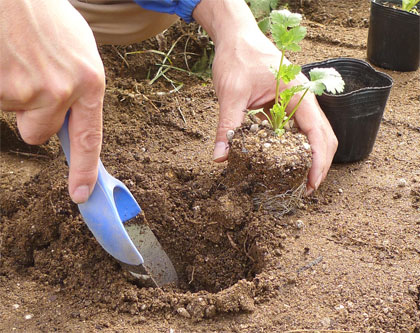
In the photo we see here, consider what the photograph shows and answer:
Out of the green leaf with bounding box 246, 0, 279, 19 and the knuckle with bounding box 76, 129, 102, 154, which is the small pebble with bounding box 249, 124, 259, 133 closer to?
the knuckle with bounding box 76, 129, 102, 154

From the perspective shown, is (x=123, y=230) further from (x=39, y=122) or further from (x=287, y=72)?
(x=287, y=72)

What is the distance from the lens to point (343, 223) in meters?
1.99

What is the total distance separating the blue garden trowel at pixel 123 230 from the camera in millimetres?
1616

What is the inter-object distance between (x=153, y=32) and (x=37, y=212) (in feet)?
3.95

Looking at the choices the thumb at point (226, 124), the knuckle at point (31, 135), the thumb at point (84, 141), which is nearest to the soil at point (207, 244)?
the thumb at point (226, 124)

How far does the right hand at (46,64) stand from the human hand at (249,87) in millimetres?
800

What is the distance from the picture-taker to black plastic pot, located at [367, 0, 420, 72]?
124 inches

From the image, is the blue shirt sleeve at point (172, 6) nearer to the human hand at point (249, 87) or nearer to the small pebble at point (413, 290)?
the human hand at point (249, 87)

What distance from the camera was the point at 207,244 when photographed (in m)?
2.00

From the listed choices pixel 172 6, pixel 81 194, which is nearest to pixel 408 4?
pixel 172 6

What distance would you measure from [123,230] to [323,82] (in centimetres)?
86

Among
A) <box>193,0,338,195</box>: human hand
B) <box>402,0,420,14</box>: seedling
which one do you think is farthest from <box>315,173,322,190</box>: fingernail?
<box>402,0,420,14</box>: seedling

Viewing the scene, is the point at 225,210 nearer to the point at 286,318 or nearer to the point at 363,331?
the point at 286,318

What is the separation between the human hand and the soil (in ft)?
0.57
